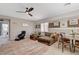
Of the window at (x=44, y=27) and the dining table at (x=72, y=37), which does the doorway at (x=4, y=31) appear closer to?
the window at (x=44, y=27)

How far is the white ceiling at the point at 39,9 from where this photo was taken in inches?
76.8

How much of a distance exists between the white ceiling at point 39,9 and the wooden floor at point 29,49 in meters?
0.54

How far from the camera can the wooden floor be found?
2.01m

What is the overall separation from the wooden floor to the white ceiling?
537 millimetres

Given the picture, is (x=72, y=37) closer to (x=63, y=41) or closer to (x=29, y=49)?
(x=63, y=41)

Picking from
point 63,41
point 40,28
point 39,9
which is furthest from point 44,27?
point 63,41

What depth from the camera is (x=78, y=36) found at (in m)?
1.93

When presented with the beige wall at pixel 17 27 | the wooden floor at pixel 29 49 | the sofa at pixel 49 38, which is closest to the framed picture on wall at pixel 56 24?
the sofa at pixel 49 38

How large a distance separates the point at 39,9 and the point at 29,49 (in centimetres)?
88

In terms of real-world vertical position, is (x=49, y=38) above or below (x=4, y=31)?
below

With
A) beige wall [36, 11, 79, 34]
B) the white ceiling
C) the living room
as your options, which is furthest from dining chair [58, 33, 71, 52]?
the white ceiling

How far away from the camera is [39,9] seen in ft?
6.66
